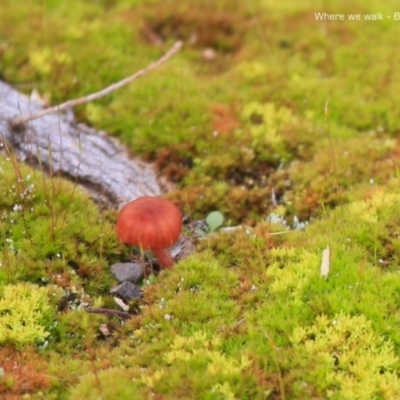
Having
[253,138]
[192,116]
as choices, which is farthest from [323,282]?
[192,116]

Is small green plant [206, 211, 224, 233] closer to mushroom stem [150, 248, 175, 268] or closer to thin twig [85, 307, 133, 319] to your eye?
mushroom stem [150, 248, 175, 268]

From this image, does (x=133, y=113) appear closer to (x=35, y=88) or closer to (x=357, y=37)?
(x=35, y=88)

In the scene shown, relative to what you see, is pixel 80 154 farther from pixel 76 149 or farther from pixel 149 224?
pixel 149 224

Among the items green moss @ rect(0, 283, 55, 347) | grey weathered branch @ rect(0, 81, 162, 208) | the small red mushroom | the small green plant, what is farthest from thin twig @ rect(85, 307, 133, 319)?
grey weathered branch @ rect(0, 81, 162, 208)

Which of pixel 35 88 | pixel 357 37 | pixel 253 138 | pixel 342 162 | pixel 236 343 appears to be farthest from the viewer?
pixel 357 37

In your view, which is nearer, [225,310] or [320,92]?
[225,310]

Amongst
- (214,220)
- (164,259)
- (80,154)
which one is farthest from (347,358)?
(80,154)

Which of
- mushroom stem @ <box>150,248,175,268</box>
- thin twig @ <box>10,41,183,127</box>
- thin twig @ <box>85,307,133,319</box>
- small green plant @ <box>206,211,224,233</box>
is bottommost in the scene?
thin twig @ <box>85,307,133,319</box>

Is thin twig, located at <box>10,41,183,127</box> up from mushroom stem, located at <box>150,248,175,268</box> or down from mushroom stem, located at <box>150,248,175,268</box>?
up

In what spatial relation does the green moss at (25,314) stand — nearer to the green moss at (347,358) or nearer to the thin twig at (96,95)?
the green moss at (347,358)
